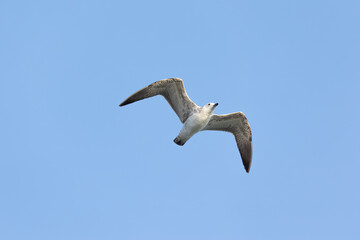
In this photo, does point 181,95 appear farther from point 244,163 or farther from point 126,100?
point 244,163

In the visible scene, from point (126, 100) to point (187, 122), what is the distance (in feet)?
8.93

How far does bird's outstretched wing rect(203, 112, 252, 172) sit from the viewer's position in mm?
23953

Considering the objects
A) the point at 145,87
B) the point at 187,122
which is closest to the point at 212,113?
the point at 187,122

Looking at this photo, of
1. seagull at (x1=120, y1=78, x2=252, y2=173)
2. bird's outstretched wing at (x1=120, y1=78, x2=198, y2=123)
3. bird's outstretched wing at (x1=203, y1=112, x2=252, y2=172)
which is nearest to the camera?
bird's outstretched wing at (x1=120, y1=78, x2=198, y2=123)

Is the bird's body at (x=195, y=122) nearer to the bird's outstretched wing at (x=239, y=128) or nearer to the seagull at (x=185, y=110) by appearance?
the seagull at (x=185, y=110)

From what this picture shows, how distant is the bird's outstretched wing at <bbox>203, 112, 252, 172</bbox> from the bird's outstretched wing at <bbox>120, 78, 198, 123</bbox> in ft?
4.23

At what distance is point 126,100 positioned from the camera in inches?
899

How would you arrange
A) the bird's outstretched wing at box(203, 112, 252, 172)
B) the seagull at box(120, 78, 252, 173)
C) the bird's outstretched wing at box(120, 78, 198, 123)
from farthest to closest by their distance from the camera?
1. the bird's outstretched wing at box(203, 112, 252, 172)
2. the seagull at box(120, 78, 252, 173)
3. the bird's outstretched wing at box(120, 78, 198, 123)

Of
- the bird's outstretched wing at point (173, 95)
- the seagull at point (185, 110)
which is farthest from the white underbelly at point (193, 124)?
the bird's outstretched wing at point (173, 95)

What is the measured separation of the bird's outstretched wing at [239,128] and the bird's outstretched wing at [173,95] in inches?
50.8

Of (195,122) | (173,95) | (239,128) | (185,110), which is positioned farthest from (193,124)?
(239,128)

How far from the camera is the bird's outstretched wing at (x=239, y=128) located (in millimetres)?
23953

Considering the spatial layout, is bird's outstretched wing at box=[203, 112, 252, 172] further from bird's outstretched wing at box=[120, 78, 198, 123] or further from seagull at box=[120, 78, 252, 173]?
bird's outstretched wing at box=[120, 78, 198, 123]

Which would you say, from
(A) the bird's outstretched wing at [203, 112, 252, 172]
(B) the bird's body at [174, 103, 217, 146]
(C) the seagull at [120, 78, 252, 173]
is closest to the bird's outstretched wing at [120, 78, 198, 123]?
(C) the seagull at [120, 78, 252, 173]
